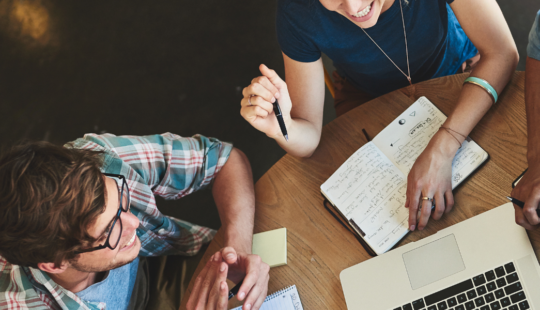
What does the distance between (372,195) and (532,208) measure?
1.19 feet

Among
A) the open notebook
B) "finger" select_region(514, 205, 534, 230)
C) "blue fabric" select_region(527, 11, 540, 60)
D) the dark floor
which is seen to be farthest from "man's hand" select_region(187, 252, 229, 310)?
the dark floor

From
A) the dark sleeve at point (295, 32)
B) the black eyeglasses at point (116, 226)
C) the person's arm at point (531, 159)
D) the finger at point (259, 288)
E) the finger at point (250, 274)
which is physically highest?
the dark sleeve at point (295, 32)

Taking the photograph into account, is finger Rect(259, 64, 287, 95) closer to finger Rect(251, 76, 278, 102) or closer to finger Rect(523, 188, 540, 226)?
finger Rect(251, 76, 278, 102)

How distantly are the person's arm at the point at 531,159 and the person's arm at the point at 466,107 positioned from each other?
7 centimetres

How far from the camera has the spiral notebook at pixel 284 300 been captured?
1.02 m

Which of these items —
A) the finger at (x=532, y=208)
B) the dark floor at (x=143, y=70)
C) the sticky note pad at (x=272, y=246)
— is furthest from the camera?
the dark floor at (x=143, y=70)

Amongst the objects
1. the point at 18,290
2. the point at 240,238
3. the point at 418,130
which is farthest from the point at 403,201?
the point at 18,290

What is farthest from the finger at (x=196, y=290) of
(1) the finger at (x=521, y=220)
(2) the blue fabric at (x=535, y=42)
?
(2) the blue fabric at (x=535, y=42)

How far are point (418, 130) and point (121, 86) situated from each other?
214 centimetres

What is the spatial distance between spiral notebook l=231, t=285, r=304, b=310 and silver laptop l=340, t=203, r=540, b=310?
13 centimetres

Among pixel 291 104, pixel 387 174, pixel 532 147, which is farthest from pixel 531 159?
pixel 291 104

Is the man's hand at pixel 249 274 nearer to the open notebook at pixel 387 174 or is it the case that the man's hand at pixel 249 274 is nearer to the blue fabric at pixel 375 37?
the open notebook at pixel 387 174

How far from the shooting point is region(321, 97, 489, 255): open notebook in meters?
1.02

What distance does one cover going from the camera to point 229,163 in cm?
129
